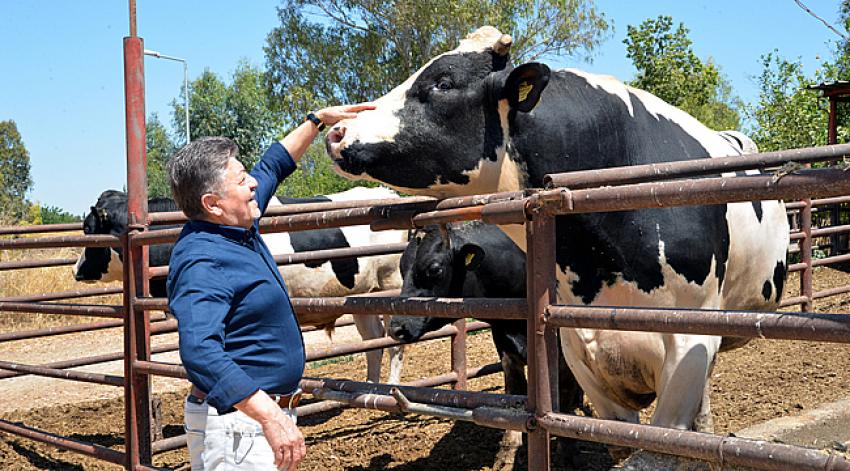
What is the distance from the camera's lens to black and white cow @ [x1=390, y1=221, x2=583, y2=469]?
5.18 metres

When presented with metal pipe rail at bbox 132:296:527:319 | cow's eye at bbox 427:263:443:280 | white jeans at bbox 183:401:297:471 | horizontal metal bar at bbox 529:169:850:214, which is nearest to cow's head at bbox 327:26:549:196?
metal pipe rail at bbox 132:296:527:319

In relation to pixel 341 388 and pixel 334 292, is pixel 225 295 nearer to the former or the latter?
pixel 341 388

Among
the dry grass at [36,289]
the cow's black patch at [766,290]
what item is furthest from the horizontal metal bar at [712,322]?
the dry grass at [36,289]

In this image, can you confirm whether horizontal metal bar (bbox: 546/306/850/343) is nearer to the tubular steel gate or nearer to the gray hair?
the tubular steel gate

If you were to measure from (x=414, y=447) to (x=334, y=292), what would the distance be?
2.70m

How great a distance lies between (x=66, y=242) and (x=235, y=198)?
2.31 m

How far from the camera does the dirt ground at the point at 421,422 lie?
5.21m

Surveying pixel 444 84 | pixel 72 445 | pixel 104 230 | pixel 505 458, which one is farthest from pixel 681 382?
pixel 104 230

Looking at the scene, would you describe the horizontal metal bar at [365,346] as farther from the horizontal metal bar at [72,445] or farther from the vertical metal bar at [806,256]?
the vertical metal bar at [806,256]

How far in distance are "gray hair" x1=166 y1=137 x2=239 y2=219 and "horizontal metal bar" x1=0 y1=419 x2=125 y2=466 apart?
6.95 ft

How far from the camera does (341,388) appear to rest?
121 inches

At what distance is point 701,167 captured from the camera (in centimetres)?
253

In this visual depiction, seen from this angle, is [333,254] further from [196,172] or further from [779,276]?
[196,172]

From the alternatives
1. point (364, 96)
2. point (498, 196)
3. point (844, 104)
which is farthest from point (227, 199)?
point (364, 96)
